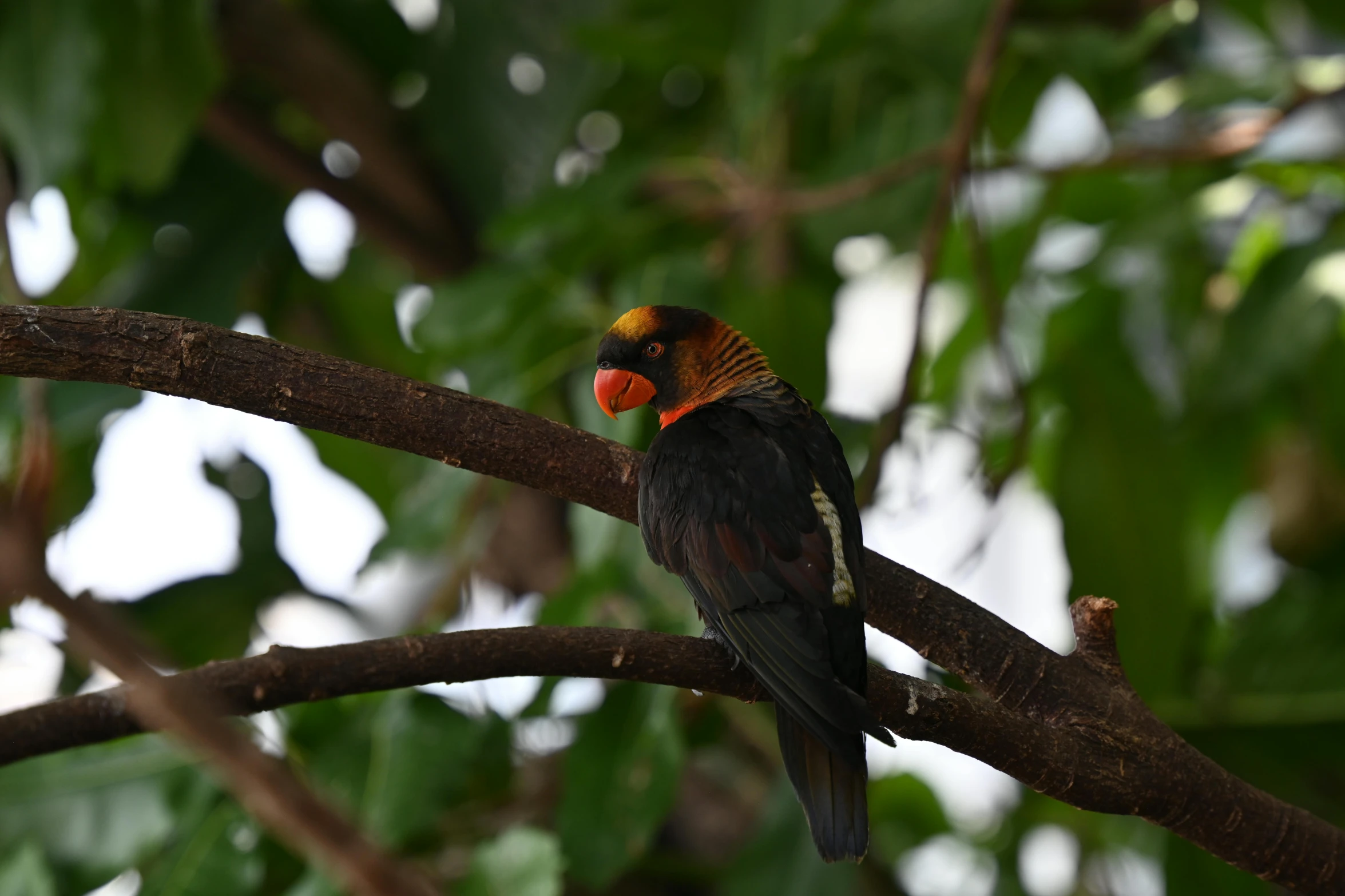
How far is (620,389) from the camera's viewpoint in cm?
205

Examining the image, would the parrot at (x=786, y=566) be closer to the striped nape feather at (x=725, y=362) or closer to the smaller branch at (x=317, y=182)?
the striped nape feather at (x=725, y=362)

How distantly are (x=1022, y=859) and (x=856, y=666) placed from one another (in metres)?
1.93

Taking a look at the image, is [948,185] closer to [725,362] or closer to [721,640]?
[725,362]

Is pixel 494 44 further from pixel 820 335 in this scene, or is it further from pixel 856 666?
pixel 856 666

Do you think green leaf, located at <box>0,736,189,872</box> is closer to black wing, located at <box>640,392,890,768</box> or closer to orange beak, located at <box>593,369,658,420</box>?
orange beak, located at <box>593,369,658,420</box>

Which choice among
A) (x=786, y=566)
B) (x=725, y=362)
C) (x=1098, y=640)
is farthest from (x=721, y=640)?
(x=725, y=362)

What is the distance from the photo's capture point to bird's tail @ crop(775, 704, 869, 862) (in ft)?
4.55

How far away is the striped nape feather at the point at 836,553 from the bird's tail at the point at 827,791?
0.51 ft

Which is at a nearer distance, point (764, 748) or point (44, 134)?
point (44, 134)

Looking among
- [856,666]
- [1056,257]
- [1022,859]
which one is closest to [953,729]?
[856,666]

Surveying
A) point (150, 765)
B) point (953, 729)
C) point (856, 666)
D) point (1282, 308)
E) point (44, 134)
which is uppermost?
point (44, 134)

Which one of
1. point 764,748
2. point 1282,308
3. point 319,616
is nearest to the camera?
point 1282,308

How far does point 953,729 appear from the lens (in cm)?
124

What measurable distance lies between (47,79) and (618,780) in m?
1.85
